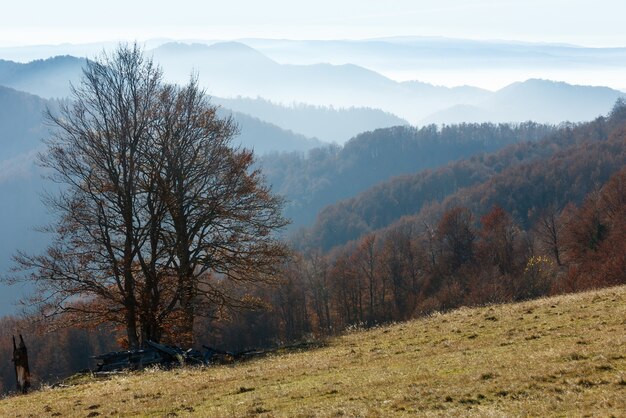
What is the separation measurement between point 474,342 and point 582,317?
3537 mm

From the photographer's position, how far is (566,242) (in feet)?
241

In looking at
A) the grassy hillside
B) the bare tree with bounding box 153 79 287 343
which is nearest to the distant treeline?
the bare tree with bounding box 153 79 287 343

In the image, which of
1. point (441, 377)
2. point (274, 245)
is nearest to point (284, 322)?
point (274, 245)

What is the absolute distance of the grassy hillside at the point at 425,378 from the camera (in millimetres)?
10586

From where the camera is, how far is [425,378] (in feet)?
42.4

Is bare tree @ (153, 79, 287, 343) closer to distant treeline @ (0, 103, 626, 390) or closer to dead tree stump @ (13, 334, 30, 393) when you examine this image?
dead tree stump @ (13, 334, 30, 393)

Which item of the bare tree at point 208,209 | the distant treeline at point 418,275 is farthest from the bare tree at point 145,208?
the distant treeline at point 418,275

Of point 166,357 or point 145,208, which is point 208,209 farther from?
point 166,357

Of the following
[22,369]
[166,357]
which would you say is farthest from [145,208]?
[22,369]

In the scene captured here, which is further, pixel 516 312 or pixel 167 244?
pixel 167 244

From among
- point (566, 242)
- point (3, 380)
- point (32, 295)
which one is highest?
point (32, 295)

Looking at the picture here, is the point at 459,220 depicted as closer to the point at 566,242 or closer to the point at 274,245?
the point at 566,242

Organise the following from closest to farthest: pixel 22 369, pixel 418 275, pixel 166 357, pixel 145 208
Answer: pixel 22 369 < pixel 166 357 < pixel 145 208 < pixel 418 275

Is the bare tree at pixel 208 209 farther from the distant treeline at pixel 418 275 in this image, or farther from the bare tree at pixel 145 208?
the distant treeline at pixel 418 275
